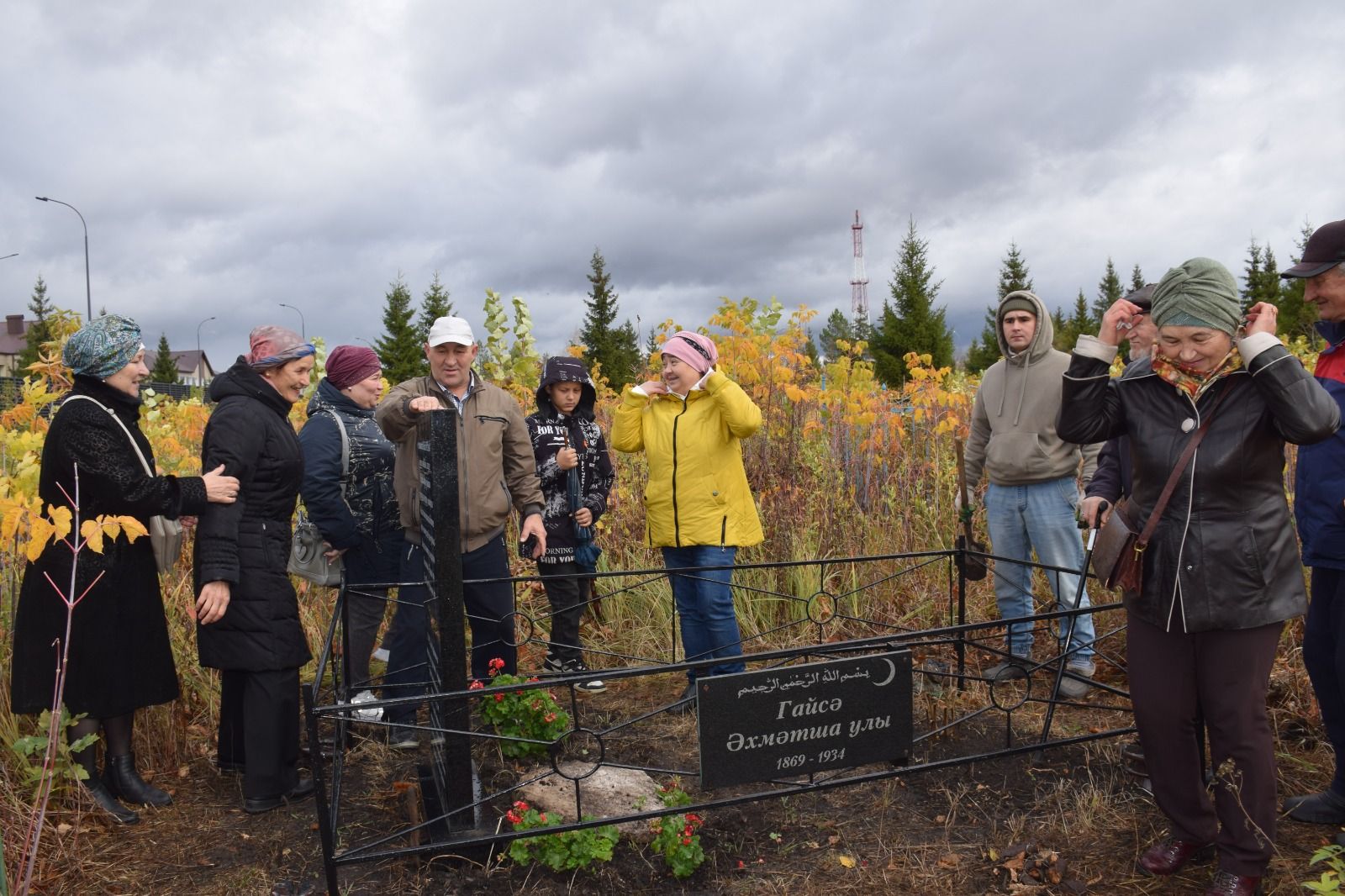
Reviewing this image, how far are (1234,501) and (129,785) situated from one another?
3827 millimetres

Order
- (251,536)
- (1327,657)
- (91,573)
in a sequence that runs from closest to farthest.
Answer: (1327,657) < (91,573) < (251,536)

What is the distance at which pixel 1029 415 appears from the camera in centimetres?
410

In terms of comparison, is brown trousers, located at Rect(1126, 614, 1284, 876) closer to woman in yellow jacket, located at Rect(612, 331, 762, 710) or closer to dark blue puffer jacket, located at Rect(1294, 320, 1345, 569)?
dark blue puffer jacket, located at Rect(1294, 320, 1345, 569)

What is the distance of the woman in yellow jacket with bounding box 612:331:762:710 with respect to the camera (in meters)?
3.89

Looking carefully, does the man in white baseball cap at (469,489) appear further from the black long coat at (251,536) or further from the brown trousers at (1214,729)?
the brown trousers at (1214,729)

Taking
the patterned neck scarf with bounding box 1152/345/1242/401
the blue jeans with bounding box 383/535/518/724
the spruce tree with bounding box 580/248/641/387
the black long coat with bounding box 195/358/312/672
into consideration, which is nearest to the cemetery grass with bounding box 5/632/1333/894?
the blue jeans with bounding box 383/535/518/724

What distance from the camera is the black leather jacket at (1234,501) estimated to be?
2189mm

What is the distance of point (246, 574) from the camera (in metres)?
3.23

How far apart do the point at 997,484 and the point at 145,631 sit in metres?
3.76

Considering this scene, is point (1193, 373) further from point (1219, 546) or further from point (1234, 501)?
point (1219, 546)

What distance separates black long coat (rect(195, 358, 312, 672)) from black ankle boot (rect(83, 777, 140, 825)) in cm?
58

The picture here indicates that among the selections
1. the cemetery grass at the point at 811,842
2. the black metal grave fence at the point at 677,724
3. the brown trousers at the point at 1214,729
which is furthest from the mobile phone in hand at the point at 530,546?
the brown trousers at the point at 1214,729

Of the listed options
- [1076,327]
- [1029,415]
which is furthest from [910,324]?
[1029,415]

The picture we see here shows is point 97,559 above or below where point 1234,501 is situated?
below
